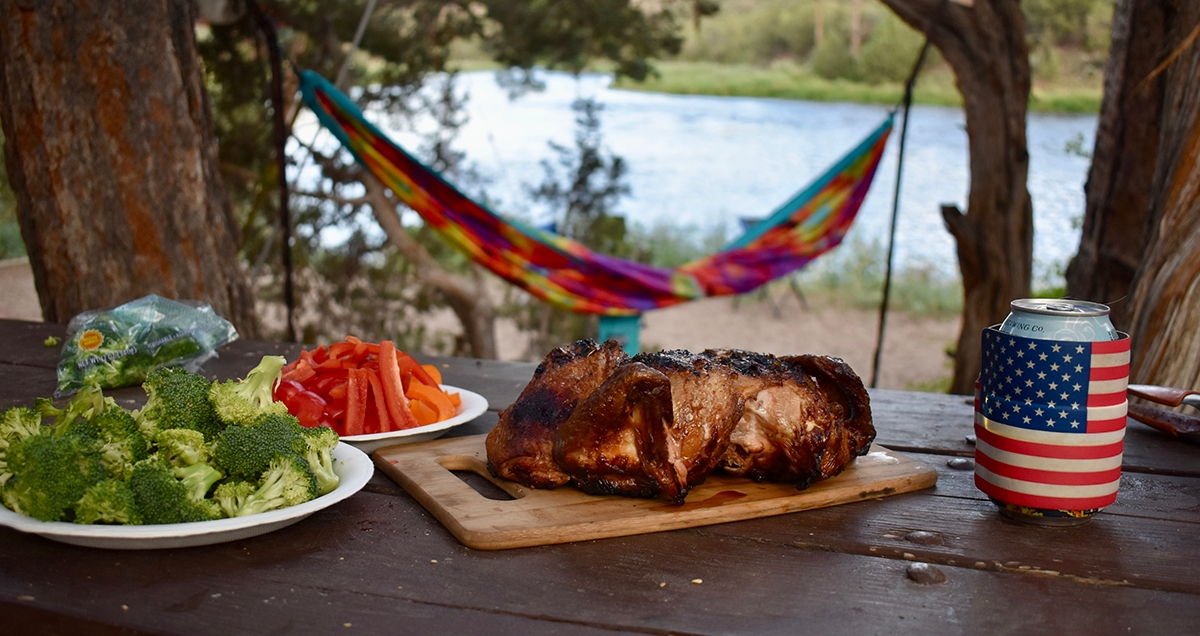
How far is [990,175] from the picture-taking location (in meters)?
4.12

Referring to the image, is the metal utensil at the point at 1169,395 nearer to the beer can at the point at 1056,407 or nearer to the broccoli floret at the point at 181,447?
the beer can at the point at 1056,407

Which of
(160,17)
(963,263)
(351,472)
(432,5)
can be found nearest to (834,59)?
(432,5)

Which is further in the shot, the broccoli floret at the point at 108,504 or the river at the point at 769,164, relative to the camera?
the river at the point at 769,164

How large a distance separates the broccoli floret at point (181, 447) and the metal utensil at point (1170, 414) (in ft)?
5.48

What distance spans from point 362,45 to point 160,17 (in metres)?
3.00

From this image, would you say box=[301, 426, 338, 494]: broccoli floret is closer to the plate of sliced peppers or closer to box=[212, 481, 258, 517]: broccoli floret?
box=[212, 481, 258, 517]: broccoli floret

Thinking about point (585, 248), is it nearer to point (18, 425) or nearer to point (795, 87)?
point (18, 425)

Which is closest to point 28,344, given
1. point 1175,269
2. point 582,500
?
point 582,500

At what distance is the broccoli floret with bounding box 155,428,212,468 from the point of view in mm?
1306

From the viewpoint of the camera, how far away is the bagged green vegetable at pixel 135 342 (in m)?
2.05

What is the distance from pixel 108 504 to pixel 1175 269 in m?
2.44

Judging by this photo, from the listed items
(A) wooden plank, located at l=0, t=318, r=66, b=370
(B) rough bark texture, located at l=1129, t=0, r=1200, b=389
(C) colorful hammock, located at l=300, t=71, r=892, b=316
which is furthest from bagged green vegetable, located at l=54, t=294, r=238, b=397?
(B) rough bark texture, located at l=1129, t=0, r=1200, b=389

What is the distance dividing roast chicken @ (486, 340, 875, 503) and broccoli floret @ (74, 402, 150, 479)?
51 cm

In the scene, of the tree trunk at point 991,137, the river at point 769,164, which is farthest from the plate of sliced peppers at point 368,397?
the river at point 769,164
